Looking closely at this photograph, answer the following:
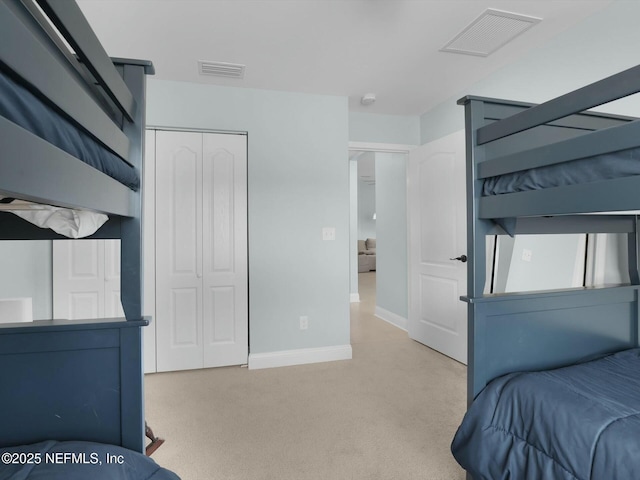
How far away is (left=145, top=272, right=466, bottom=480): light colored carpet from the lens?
5.66ft

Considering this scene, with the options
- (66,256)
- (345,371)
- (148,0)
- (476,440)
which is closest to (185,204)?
(66,256)

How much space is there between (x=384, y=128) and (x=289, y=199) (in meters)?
1.35

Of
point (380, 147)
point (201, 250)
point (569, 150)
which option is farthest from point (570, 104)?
point (201, 250)

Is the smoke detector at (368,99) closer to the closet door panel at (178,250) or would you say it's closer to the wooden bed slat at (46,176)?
the closet door panel at (178,250)

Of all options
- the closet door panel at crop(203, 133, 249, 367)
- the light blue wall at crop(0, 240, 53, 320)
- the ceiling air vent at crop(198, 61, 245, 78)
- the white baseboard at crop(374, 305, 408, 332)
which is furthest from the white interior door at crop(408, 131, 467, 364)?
the light blue wall at crop(0, 240, 53, 320)

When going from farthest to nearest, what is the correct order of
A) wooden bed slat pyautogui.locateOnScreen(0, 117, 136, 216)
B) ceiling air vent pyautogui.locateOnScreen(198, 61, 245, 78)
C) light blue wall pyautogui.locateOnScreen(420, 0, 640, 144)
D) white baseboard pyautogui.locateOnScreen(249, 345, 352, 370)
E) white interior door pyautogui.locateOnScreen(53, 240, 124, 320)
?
1. white baseboard pyautogui.locateOnScreen(249, 345, 352, 370)
2. white interior door pyautogui.locateOnScreen(53, 240, 124, 320)
3. ceiling air vent pyautogui.locateOnScreen(198, 61, 245, 78)
4. light blue wall pyautogui.locateOnScreen(420, 0, 640, 144)
5. wooden bed slat pyautogui.locateOnScreen(0, 117, 136, 216)

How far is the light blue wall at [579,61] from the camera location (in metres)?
1.93

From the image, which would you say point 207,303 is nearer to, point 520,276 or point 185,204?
point 185,204

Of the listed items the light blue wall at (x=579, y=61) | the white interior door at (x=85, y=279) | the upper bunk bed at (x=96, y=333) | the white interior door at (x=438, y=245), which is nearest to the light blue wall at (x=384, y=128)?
the white interior door at (x=438, y=245)

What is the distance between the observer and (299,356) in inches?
122

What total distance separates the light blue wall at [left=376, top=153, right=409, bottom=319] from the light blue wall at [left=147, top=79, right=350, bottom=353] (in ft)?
3.63

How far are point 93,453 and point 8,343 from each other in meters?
0.43

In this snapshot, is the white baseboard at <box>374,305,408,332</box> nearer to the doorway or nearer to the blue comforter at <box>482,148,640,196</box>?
the doorway

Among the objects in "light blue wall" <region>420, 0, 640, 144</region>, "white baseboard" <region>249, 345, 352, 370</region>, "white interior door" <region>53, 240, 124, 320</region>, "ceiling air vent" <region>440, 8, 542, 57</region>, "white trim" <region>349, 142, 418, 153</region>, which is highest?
"ceiling air vent" <region>440, 8, 542, 57</region>
